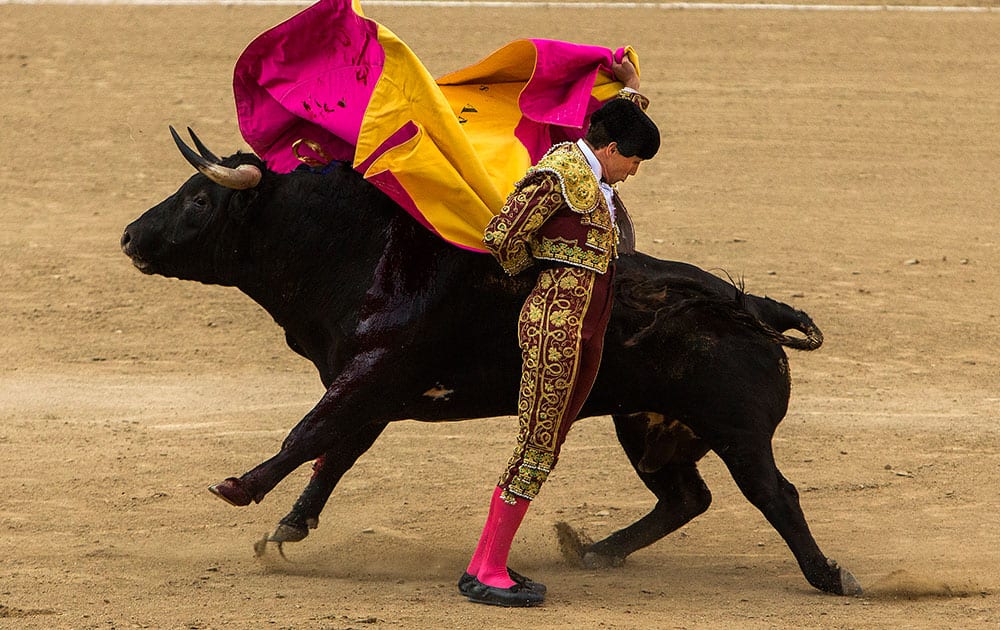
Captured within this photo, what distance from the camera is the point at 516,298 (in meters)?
5.91

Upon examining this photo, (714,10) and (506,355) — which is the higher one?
(714,10)

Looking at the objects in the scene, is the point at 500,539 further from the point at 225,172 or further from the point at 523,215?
the point at 225,172

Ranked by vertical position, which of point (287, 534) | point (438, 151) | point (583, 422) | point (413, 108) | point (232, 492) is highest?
point (413, 108)

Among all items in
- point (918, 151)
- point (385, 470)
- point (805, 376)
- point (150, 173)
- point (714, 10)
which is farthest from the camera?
point (714, 10)

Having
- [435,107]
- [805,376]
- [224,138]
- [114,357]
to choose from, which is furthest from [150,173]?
[435,107]

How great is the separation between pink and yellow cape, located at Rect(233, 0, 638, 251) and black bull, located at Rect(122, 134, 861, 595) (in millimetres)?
195

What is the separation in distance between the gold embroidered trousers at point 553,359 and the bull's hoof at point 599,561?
953 millimetres

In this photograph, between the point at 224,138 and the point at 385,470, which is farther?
the point at 224,138

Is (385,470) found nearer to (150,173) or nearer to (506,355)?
(506,355)

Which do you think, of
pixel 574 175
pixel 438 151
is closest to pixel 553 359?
pixel 574 175

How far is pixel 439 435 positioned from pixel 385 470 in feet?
2.06

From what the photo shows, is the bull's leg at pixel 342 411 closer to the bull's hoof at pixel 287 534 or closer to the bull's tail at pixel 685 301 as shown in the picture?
the bull's hoof at pixel 287 534

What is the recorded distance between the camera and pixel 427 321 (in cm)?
581

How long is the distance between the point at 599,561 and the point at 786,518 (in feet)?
2.76
